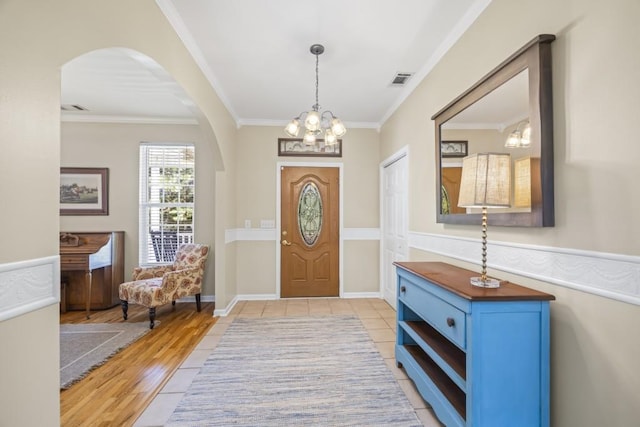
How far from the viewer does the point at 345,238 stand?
4.65 m

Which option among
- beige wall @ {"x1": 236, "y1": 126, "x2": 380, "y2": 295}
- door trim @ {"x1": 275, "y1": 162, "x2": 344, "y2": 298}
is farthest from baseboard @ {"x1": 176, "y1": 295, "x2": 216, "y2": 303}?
door trim @ {"x1": 275, "y1": 162, "x2": 344, "y2": 298}

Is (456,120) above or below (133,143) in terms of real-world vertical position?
below

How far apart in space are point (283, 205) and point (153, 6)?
2952mm

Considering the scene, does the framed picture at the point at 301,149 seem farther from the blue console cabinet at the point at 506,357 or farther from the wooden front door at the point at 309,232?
the blue console cabinet at the point at 506,357

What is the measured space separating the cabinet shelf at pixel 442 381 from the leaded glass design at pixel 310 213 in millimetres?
2521

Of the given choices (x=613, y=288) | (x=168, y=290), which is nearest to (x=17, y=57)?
(x=613, y=288)

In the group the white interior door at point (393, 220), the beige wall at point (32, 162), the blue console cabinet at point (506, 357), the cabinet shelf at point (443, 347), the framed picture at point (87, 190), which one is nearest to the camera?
the beige wall at point (32, 162)

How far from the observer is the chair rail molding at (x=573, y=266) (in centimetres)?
110

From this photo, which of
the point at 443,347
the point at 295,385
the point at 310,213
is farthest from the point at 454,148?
the point at 310,213

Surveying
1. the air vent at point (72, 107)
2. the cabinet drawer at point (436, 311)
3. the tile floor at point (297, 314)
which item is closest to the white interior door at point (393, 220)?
the tile floor at point (297, 314)

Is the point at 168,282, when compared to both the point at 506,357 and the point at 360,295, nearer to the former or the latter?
the point at 360,295

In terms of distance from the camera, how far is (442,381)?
6.02 ft

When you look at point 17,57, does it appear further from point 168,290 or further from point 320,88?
point 168,290

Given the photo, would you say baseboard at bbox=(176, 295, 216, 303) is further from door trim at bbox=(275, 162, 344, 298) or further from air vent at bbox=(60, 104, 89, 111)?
air vent at bbox=(60, 104, 89, 111)
